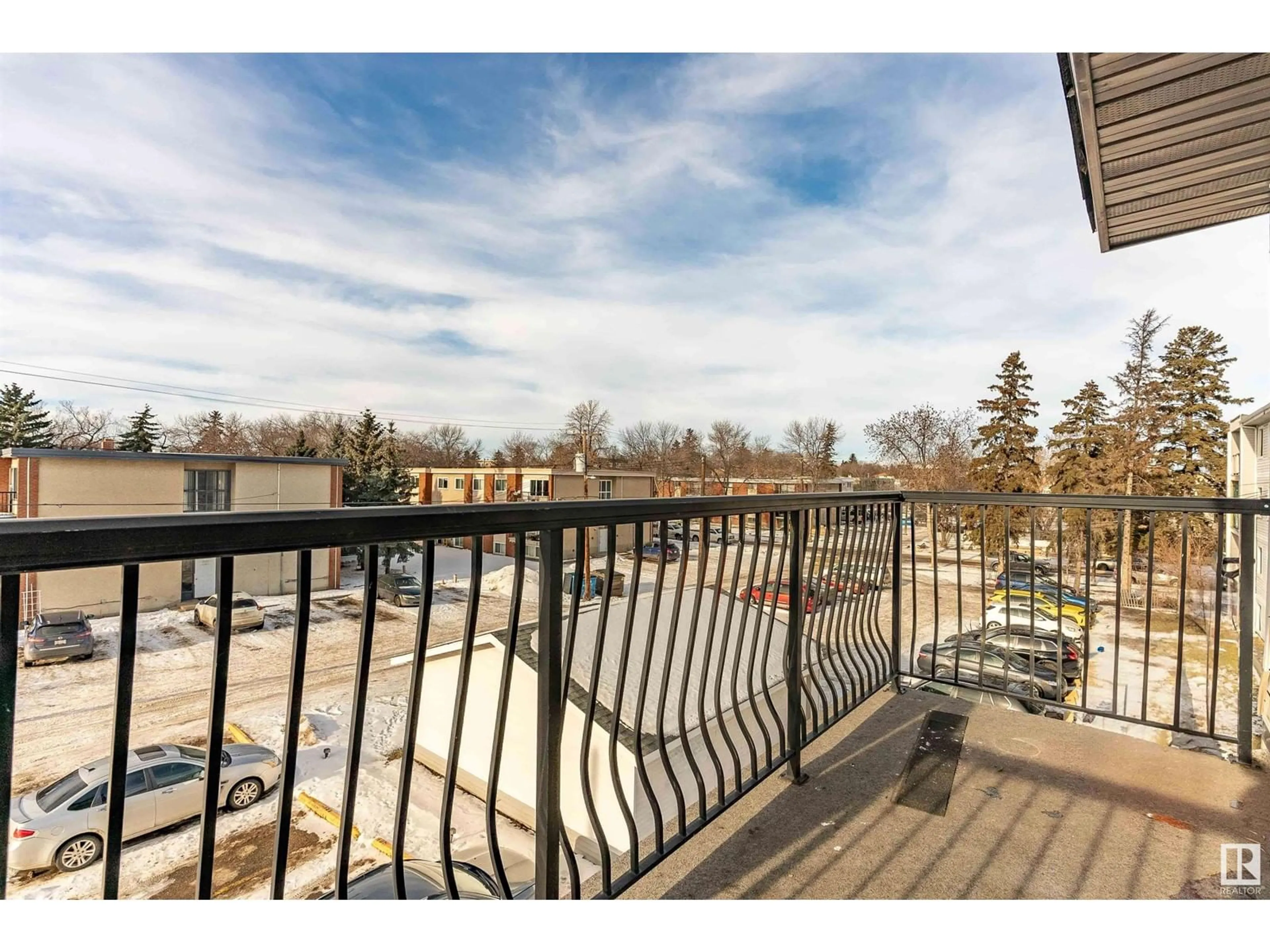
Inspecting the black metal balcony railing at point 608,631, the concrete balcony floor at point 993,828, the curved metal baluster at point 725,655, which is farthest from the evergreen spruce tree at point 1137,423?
the curved metal baluster at point 725,655

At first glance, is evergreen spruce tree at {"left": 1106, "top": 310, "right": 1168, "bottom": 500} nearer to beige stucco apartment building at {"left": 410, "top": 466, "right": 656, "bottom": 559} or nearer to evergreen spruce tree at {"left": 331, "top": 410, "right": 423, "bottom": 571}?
beige stucco apartment building at {"left": 410, "top": 466, "right": 656, "bottom": 559}

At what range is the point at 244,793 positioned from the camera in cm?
400

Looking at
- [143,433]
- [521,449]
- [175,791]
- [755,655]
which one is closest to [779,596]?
[755,655]

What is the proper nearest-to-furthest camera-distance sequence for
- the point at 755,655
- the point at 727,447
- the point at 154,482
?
the point at 755,655 < the point at 154,482 < the point at 727,447

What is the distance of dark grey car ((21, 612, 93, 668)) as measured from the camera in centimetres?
183

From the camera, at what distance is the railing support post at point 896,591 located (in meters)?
2.47

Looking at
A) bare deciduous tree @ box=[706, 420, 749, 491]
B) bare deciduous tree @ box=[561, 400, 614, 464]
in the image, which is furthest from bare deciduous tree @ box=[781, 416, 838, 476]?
bare deciduous tree @ box=[561, 400, 614, 464]

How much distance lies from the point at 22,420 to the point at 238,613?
1254 inches

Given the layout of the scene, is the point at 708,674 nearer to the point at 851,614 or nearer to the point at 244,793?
the point at 851,614

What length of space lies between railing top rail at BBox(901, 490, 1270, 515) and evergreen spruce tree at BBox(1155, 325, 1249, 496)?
18358mm
